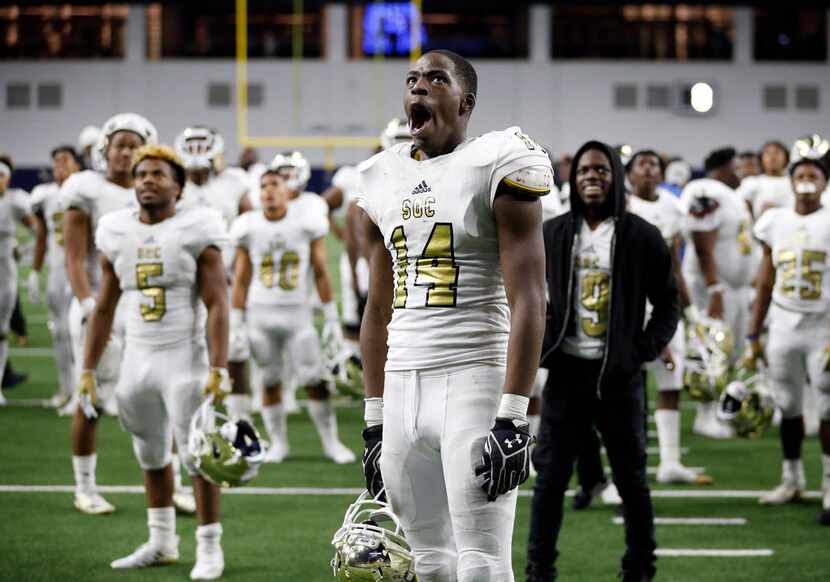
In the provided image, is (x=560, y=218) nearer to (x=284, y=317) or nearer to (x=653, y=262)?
(x=653, y=262)

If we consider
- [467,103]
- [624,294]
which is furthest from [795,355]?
[467,103]

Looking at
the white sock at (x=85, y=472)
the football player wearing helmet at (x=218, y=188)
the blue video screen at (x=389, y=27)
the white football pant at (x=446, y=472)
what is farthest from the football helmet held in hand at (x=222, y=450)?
the blue video screen at (x=389, y=27)

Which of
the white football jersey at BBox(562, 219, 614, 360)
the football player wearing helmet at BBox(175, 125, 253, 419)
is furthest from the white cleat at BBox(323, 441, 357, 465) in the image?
the white football jersey at BBox(562, 219, 614, 360)

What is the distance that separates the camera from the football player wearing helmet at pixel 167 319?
19.8 feet

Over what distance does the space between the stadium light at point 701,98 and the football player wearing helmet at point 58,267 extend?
88.1 ft

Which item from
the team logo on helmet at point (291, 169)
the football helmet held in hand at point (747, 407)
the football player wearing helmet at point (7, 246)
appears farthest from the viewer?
the football player wearing helmet at point (7, 246)

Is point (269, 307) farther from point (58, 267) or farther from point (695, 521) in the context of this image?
point (695, 521)

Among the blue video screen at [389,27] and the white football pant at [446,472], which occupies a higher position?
the blue video screen at [389,27]

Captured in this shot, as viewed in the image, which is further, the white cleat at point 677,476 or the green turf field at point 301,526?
the white cleat at point 677,476

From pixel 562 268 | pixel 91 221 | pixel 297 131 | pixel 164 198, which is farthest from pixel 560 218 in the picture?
pixel 297 131

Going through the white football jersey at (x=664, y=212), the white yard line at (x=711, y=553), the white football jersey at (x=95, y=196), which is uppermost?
the white football jersey at (x=95, y=196)

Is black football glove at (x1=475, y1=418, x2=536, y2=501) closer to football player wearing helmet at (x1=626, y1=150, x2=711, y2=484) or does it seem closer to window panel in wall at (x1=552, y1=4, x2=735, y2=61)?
football player wearing helmet at (x1=626, y1=150, x2=711, y2=484)

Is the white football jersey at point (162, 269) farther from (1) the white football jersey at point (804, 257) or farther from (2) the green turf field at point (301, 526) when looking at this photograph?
(1) the white football jersey at point (804, 257)

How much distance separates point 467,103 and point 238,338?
5.36 meters
